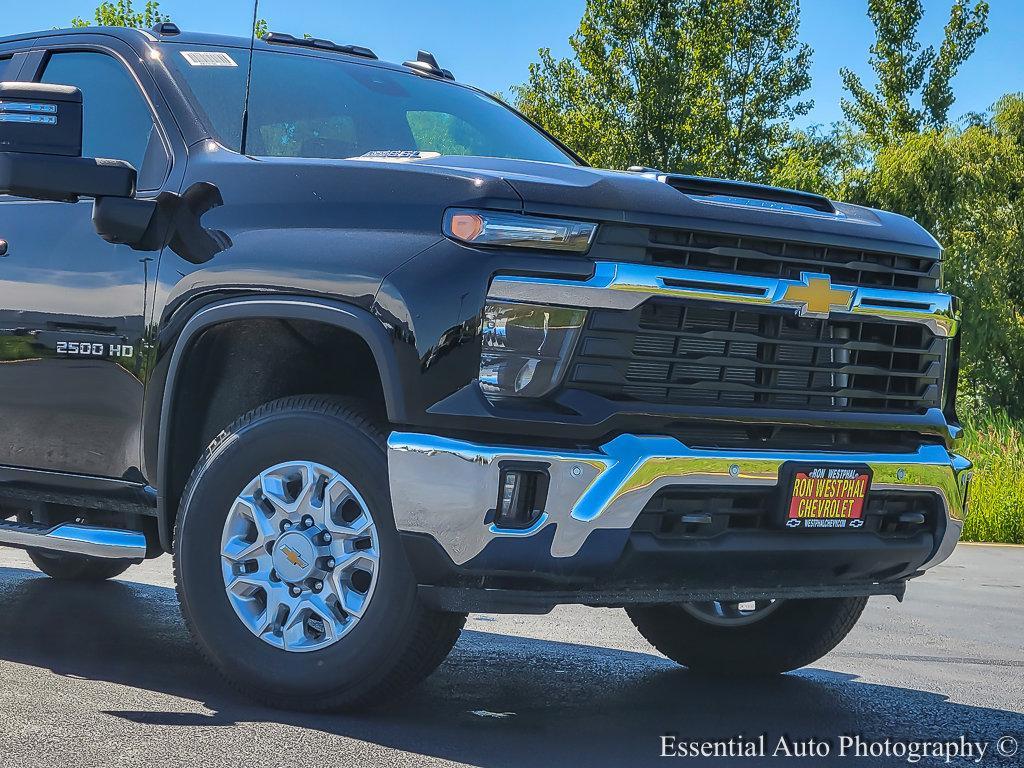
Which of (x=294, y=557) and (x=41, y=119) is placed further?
(x=41, y=119)

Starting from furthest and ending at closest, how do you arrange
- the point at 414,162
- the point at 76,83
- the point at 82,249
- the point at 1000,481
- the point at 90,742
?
the point at 1000,481 < the point at 76,83 < the point at 82,249 < the point at 414,162 < the point at 90,742

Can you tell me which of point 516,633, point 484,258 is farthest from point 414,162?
point 516,633

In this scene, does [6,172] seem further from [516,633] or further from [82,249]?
[516,633]

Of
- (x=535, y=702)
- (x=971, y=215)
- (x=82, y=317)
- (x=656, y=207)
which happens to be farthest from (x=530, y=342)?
(x=971, y=215)

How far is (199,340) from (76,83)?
4.94ft

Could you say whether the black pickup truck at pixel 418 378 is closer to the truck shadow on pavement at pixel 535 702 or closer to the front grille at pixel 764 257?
the front grille at pixel 764 257

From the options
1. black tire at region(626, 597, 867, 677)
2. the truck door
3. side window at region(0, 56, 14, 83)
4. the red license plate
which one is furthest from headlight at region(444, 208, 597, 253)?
side window at region(0, 56, 14, 83)

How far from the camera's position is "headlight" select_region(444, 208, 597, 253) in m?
4.23

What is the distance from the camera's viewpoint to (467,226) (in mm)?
4242

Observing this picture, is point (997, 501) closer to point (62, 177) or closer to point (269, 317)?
point (269, 317)

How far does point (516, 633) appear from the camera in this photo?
6.80m

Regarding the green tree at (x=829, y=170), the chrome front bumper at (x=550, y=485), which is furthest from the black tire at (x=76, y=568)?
the green tree at (x=829, y=170)

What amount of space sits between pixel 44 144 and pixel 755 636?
316 cm
